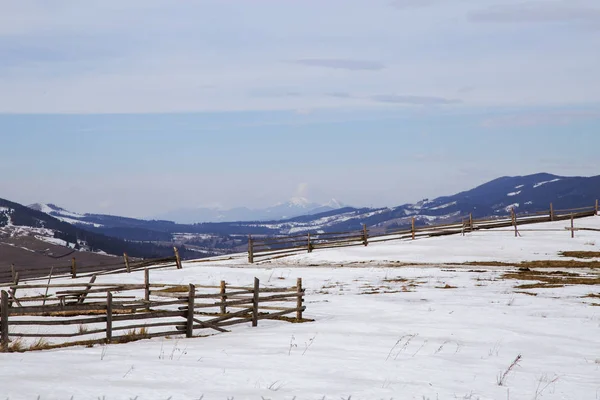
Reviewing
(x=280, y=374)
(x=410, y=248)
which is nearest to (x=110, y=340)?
(x=280, y=374)

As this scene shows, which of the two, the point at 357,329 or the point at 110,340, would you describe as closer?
the point at 110,340

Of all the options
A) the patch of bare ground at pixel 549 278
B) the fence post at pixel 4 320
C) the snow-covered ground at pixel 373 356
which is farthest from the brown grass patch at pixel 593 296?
the fence post at pixel 4 320

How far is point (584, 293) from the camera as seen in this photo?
90.9 feet

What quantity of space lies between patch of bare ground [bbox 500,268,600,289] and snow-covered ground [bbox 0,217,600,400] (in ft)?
3.97

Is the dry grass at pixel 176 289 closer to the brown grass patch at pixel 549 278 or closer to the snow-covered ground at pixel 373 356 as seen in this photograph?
the snow-covered ground at pixel 373 356

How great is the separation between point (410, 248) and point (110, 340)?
121 feet

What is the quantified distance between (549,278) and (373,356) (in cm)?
2108

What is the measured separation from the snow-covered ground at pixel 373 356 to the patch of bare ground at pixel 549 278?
1.21 metres

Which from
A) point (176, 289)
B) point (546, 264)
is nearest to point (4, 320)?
point (176, 289)

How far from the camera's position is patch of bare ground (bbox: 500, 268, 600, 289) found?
30875 mm

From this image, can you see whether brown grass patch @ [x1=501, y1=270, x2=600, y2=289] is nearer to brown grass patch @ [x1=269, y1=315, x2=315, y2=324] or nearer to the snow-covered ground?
the snow-covered ground

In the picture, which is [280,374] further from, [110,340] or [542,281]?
[542,281]

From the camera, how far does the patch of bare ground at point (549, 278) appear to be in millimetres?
30875

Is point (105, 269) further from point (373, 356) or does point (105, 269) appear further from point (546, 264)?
point (373, 356)
